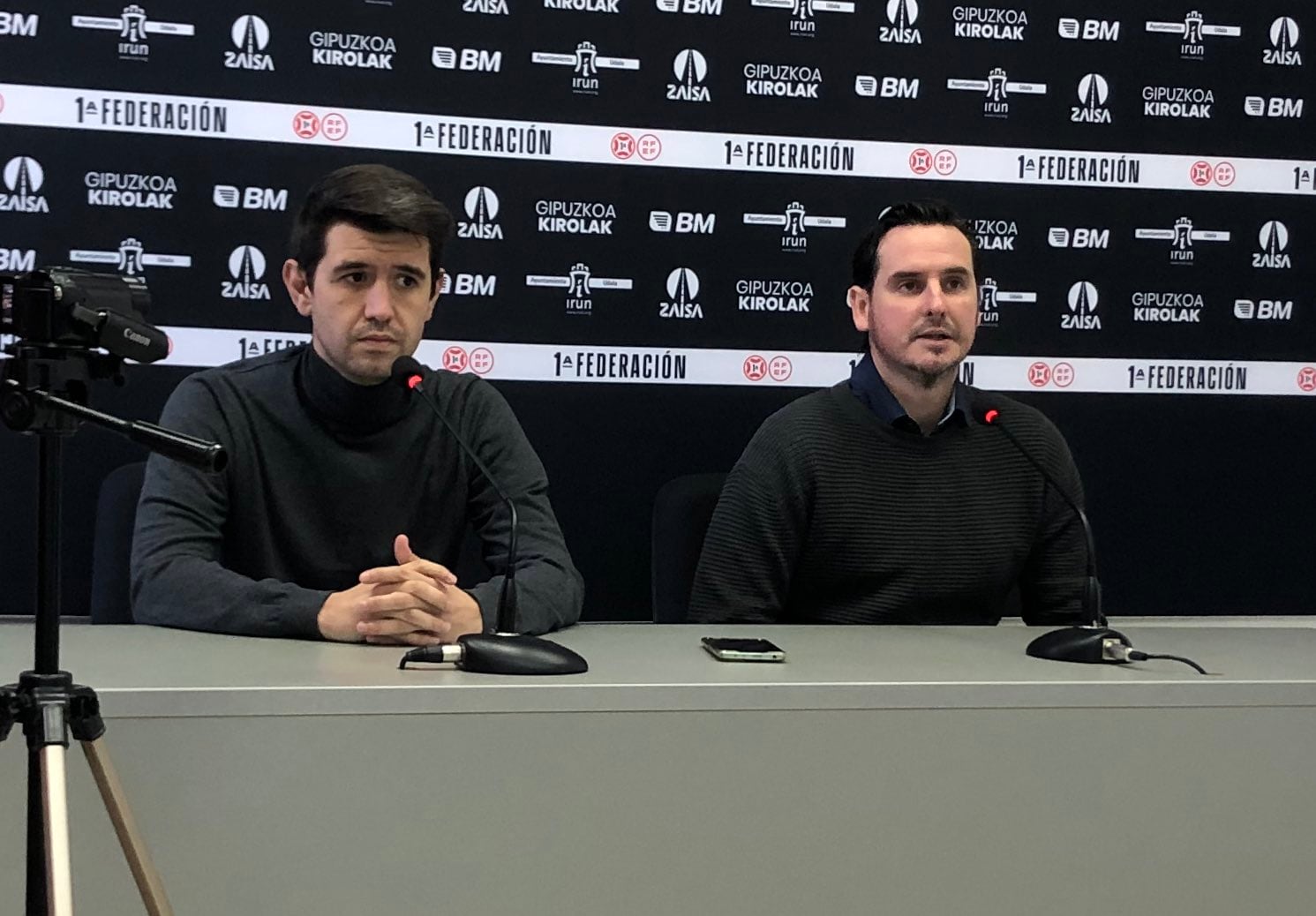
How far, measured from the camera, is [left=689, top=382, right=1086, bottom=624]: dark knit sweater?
2.38m

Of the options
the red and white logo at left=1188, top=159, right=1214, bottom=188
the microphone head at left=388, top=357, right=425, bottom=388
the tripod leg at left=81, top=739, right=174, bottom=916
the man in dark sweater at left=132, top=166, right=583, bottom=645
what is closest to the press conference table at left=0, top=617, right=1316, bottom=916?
the tripod leg at left=81, top=739, right=174, bottom=916

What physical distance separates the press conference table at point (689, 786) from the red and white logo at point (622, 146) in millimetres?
1578

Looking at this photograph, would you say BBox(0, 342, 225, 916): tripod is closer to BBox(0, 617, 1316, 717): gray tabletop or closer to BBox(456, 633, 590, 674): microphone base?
BBox(0, 617, 1316, 717): gray tabletop

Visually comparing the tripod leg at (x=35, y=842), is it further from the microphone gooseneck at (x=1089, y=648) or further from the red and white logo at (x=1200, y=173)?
the red and white logo at (x=1200, y=173)

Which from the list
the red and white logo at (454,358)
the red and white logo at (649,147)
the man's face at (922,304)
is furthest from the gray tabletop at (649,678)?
the red and white logo at (649,147)

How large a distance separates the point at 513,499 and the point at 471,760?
87 centimetres

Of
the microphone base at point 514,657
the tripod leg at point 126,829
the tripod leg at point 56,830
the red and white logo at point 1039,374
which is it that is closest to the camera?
the tripod leg at point 56,830

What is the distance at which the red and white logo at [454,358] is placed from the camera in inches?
113

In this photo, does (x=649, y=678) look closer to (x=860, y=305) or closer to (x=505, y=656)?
(x=505, y=656)

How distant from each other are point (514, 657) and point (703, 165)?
1.72 m

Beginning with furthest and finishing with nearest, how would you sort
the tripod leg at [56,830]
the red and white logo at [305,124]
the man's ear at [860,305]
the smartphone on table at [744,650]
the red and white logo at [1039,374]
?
the red and white logo at [1039,374] → the red and white logo at [305,124] → the man's ear at [860,305] → the smartphone on table at [744,650] → the tripod leg at [56,830]

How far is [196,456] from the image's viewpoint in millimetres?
1073

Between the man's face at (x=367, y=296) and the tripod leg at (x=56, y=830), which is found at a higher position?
the man's face at (x=367, y=296)

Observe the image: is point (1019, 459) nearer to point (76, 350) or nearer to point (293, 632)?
point (293, 632)
